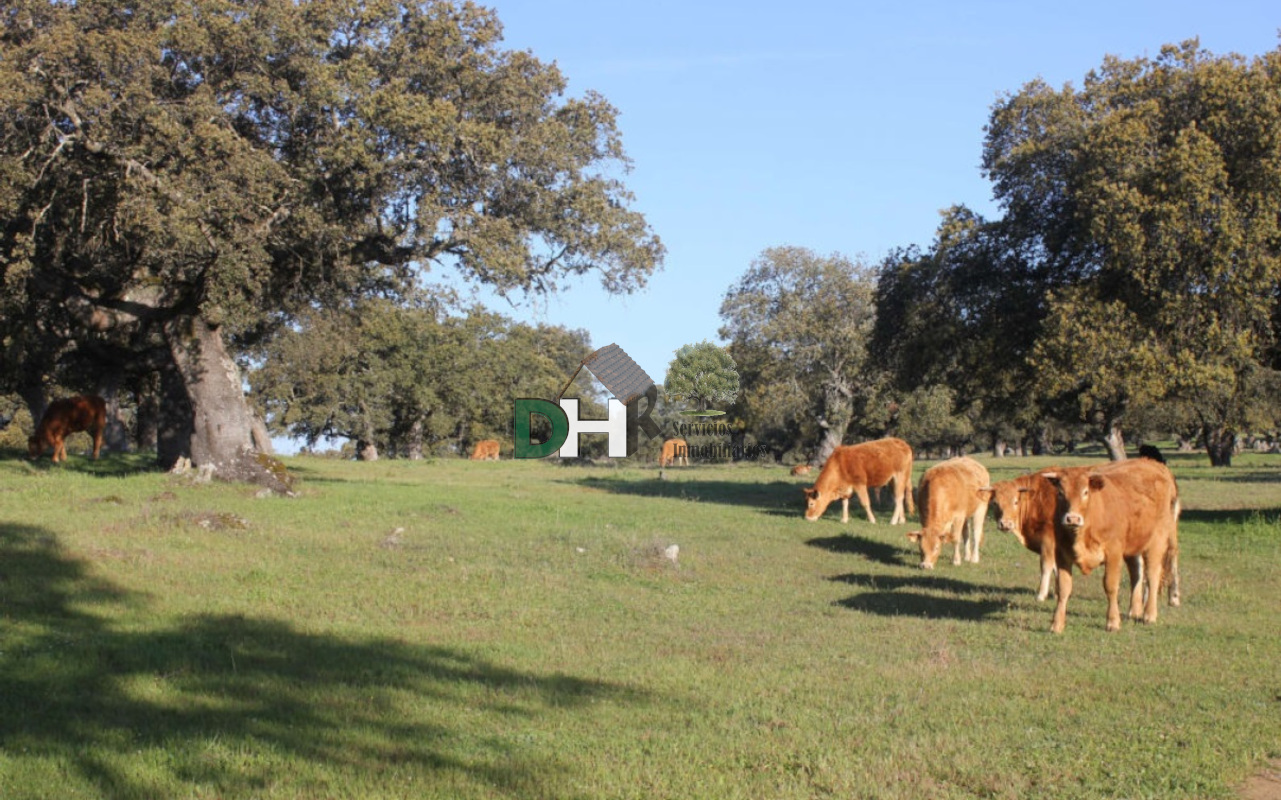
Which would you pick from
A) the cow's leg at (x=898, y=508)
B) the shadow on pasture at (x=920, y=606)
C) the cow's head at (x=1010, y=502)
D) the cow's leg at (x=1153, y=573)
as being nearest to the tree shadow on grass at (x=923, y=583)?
the shadow on pasture at (x=920, y=606)

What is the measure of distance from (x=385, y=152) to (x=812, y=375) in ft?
103

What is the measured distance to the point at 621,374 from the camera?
198 ft

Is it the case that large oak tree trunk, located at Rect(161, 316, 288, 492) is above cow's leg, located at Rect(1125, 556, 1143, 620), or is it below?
above

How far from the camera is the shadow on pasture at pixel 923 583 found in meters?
15.1

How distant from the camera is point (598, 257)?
81.1 ft

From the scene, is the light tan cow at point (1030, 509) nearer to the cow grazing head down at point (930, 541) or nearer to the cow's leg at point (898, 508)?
the cow grazing head down at point (930, 541)

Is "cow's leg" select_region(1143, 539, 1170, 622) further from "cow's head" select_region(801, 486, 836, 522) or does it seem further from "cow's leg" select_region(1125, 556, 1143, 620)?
"cow's head" select_region(801, 486, 836, 522)

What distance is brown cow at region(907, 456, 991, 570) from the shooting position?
1730cm

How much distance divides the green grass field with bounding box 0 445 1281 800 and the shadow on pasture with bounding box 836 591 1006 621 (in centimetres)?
7

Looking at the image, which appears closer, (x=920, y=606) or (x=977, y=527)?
(x=920, y=606)

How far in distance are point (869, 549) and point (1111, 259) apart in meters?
8.20

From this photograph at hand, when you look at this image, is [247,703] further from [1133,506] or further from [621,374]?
[621,374]

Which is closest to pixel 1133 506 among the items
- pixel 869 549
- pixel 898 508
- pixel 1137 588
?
pixel 1137 588

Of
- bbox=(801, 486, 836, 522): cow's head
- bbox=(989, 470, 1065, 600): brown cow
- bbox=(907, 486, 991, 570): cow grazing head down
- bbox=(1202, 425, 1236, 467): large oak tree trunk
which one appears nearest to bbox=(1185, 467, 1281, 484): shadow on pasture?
bbox=(1202, 425, 1236, 467): large oak tree trunk
